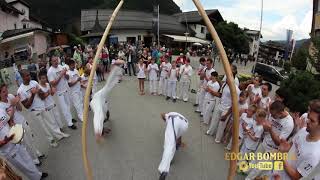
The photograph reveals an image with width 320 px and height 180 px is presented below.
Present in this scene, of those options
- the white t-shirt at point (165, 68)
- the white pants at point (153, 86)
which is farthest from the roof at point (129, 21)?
the white t-shirt at point (165, 68)

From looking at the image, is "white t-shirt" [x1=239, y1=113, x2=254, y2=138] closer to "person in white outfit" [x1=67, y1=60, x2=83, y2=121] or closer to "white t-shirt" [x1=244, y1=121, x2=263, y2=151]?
"white t-shirt" [x1=244, y1=121, x2=263, y2=151]

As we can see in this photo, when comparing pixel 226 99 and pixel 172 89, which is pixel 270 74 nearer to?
pixel 172 89

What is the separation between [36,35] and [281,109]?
2578 cm

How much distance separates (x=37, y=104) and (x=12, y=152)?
6.71ft

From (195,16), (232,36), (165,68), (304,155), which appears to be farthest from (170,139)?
(195,16)

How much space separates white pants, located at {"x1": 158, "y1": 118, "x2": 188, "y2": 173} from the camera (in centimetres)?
579

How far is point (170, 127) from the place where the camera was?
6.58m

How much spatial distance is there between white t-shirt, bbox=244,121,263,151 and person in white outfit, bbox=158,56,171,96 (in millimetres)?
7521

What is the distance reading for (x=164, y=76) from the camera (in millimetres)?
13953

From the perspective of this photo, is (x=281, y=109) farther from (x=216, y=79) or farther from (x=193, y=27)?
(x=193, y=27)

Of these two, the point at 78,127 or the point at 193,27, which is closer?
the point at 78,127

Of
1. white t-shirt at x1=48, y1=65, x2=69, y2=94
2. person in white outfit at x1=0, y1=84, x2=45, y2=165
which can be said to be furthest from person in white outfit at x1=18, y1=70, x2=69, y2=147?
white t-shirt at x1=48, y1=65, x2=69, y2=94

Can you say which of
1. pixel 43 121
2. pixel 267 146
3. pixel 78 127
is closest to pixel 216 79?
pixel 267 146

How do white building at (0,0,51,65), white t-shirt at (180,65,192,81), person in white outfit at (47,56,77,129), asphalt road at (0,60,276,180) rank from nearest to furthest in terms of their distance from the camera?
1. asphalt road at (0,60,276,180)
2. person in white outfit at (47,56,77,129)
3. white t-shirt at (180,65,192,81)
4. white building at (0,0,51,65)
